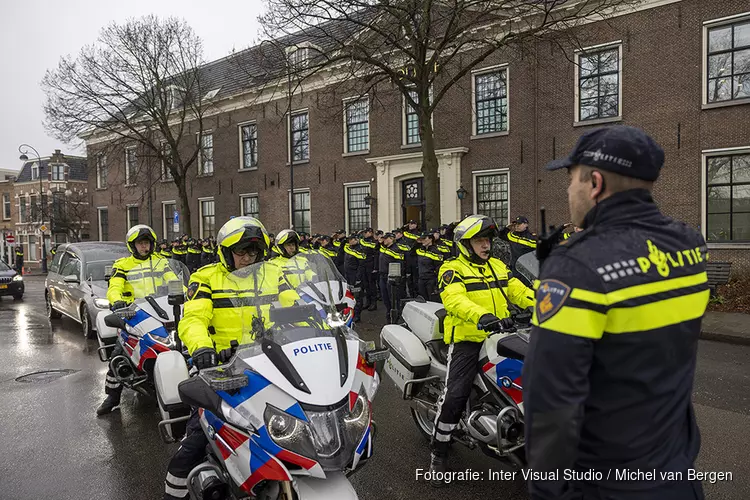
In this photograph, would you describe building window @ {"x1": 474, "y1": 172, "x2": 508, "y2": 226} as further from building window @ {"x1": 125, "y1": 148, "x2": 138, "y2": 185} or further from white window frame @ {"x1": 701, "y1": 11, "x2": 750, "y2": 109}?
building window @ {"x1": 125, "y1": 148, "x2": 138, "y2": 185}

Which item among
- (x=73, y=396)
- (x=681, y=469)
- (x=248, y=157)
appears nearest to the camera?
(x=681, y=469)

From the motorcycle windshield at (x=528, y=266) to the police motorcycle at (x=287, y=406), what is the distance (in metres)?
1.94

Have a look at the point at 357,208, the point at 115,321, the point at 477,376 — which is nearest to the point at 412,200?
the point at 357,208

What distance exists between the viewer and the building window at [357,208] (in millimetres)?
22047

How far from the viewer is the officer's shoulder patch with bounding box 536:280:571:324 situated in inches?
61.1

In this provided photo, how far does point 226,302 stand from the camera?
11.3ft

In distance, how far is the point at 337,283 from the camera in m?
3.34

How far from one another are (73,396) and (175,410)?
3862 mm

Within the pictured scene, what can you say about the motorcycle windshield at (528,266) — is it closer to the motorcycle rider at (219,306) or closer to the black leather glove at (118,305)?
the motorcycle rider at (219,306)

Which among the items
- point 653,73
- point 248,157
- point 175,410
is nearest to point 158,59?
point 248,157

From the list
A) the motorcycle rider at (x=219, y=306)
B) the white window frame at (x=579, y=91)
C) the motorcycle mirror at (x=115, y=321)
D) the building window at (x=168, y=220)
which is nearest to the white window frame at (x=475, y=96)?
the white window frame at (x=579, y=91)

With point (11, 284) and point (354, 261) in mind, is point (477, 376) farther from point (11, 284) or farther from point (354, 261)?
point (11, 284)

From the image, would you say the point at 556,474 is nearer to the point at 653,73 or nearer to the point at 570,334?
the point at 570,334

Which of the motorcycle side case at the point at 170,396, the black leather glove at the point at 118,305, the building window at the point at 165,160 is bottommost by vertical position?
the motorcycle side case at the point at 170,396
